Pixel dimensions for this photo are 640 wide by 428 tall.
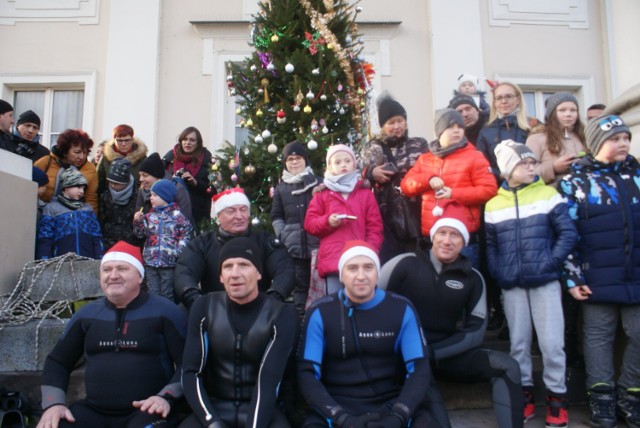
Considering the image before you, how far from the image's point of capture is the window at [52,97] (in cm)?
929

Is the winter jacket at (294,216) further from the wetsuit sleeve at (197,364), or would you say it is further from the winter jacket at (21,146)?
the winter jacket at (21,146)

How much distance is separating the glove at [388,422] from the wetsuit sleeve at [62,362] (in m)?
1.90

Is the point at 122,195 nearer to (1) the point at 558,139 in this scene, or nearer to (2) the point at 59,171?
(2) the point at 59,171

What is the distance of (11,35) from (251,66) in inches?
232

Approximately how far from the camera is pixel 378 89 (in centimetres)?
931

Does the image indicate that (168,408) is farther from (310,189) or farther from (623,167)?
(623,167)

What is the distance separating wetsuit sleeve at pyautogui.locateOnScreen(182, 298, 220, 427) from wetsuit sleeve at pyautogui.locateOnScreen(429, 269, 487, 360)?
1501 mm

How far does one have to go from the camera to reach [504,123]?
4.87m

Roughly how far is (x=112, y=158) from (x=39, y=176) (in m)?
0.92

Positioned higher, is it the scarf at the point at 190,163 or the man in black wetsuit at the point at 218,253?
the scarf at the point at 190,163

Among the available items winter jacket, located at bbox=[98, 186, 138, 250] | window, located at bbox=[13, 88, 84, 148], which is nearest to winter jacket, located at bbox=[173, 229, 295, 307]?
winter jacket, located at bbox=[98, 186, 138, 250]

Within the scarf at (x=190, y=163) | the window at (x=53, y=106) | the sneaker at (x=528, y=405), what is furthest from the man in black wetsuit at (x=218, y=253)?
the window at (x=53, y=106)

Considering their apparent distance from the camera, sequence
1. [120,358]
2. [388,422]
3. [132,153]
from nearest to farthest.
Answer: [388,422] → [120,358] → [132,153]

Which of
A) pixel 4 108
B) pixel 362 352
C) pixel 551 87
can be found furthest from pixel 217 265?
pixel 551 87
